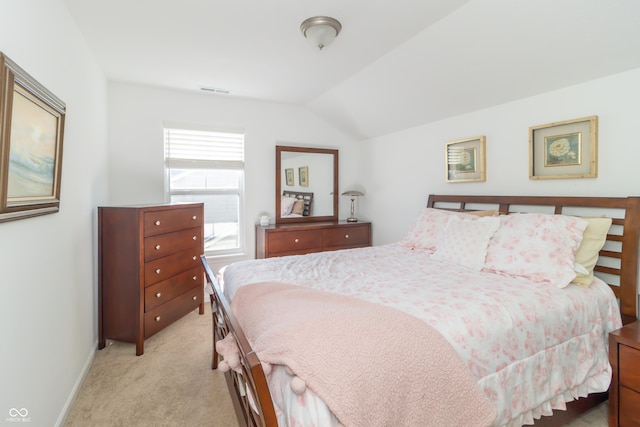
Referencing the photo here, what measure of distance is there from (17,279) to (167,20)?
1785 mm

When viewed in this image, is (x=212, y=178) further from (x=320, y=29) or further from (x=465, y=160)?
(x=465, y=160)

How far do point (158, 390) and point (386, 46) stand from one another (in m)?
3.00

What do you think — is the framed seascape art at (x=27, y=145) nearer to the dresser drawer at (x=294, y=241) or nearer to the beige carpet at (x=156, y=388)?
the beige carpet at (x=156, y=388)

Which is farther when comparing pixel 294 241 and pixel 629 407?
pixel 294 241

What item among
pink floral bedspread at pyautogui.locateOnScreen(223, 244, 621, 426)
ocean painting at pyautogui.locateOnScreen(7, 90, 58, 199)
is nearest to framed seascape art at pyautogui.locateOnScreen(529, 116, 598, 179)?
pink floral bedspread at pyautogui.locateOnScreen(223, 244, 621, 426)

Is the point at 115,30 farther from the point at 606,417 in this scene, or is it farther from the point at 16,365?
the point at 606,417

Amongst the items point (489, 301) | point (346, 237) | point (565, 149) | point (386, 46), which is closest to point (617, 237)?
point (565, 149)

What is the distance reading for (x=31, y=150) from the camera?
138 cm

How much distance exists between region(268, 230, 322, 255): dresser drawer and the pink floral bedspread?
156 centimetres

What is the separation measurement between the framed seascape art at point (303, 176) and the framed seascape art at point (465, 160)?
178 centimetres

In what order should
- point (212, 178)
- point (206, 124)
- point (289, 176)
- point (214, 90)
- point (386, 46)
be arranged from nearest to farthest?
point (386, 46) → point (214, 90) → point (206, 124) → point (212, 178) → point (289, 176)

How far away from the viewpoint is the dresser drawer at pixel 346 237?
13.0 feet

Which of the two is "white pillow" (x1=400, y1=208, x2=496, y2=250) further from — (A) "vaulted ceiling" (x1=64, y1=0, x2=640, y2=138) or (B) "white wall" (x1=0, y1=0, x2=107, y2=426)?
(B) "white wall" (x1=0, y1=0, x2=107, y2=426)

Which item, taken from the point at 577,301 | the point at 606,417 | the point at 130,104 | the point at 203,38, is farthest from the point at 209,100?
the point at 606,417
